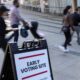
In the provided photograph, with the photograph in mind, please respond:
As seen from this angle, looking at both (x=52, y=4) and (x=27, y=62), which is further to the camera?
(x=52, y=4)

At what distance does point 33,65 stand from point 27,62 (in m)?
0.11

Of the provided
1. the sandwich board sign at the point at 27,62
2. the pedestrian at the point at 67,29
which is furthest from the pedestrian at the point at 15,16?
the sandwich board sign at the point at 27,62

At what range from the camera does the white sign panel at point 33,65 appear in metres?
4.08

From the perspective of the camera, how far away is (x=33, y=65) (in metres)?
4.21

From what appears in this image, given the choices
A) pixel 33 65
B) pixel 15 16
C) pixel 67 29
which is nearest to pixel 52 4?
pixel 67 29

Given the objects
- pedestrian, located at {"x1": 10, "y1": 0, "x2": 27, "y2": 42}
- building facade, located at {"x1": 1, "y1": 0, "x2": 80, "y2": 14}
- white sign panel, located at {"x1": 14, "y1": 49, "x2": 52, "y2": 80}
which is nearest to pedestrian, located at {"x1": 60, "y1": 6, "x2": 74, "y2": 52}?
pedestrian, located at {"x1": 10, "y1": 0, "x2": 27, "y2": 42}

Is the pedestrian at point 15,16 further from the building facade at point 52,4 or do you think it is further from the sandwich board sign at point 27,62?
the building facade at point 52,4

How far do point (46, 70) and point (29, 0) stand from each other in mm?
32769

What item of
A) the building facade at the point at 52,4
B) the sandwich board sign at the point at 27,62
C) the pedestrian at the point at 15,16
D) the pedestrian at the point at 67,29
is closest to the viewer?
the sandwich board sign at the point at 27,62

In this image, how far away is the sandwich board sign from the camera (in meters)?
4.05

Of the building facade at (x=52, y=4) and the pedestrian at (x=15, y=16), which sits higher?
the pedestrian at (x=15, y=16)

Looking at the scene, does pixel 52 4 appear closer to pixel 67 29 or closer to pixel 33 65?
pixel 67 29

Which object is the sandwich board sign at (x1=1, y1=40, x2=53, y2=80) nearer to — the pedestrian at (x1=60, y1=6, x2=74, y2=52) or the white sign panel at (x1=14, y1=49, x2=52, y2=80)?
the white sign panel at (x1=14, y1=49, x2=52, y2=80)

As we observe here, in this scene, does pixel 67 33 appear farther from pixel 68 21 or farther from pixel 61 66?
pixel 61 66
